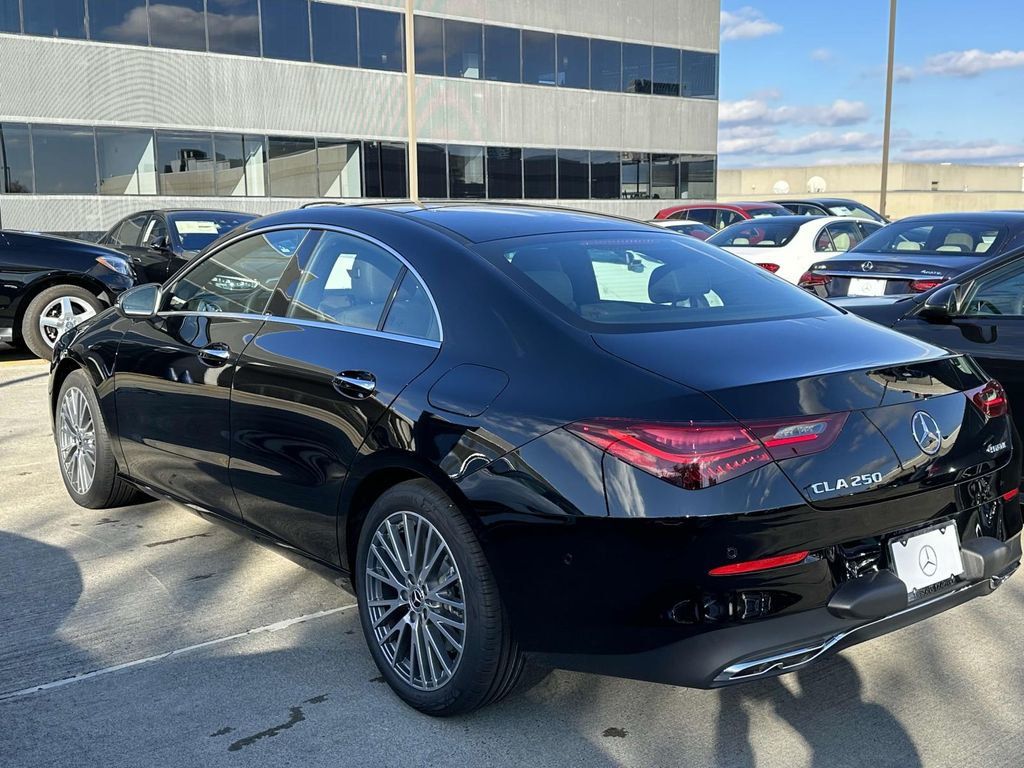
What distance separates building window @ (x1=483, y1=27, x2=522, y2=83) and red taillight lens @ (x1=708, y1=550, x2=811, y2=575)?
→ 29.9 meters

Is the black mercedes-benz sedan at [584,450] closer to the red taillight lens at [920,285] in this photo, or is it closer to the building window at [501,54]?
the red taillight lens at [920,285]

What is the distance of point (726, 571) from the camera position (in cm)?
270

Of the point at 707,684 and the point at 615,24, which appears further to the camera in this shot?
the point at 615,24

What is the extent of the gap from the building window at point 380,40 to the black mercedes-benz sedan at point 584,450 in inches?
1020

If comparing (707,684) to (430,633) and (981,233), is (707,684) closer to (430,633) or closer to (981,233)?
(430,633)

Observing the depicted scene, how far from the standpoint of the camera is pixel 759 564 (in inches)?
107

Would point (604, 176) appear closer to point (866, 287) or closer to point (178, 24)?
point (178, 24)

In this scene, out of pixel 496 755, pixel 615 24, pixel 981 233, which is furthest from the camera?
pixel 615 24

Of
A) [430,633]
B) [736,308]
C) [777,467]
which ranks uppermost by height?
[736,308]

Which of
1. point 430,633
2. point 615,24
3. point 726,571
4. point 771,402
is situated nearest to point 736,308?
point 771,402

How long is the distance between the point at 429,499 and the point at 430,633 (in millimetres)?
442

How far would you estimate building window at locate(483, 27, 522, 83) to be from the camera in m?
30.9

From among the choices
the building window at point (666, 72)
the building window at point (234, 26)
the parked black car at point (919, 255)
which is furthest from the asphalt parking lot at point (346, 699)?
the building window at point (666, 72)

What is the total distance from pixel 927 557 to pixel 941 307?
8.53ft
